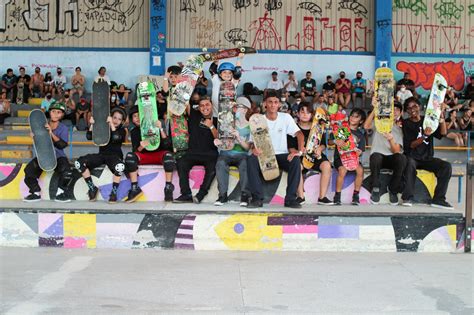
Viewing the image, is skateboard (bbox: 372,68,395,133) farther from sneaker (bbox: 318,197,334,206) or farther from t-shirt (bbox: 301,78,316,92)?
t-shirt (bbox: 301,78,316,92)

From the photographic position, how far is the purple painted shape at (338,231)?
6.27 metres

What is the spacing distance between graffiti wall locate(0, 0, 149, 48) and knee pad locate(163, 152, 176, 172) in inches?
460

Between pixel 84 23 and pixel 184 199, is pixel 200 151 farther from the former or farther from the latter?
pixel 84 23

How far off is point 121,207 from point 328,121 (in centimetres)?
259

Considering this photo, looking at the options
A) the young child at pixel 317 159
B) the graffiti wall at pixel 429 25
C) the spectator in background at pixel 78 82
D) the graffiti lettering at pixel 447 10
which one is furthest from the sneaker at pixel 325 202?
the graffiti lettering at pixel 447 10

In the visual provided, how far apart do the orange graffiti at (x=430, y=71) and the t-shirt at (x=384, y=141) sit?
11.3 m

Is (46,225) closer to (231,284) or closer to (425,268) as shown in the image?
(231,284)

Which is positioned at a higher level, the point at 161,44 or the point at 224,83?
the point at 161,44

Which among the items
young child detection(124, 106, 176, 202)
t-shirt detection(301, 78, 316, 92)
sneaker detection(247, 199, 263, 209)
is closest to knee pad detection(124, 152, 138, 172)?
young child detection(124, 106, 176, 202)

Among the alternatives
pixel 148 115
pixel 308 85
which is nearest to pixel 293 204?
pixel 148 115

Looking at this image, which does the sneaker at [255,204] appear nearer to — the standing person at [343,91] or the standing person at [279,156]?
the standing person at [279,156]

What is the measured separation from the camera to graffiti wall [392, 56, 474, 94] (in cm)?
1803

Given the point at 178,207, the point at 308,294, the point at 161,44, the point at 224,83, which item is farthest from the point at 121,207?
the point at 161,44

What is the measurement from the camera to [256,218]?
625 centimetres
